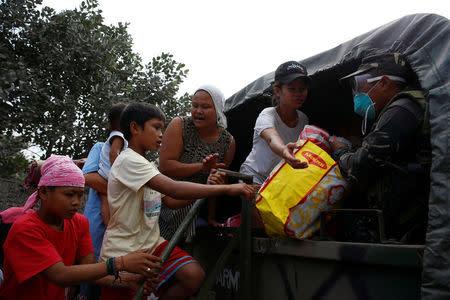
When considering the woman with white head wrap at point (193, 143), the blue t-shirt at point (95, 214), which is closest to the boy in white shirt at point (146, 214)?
the woman with white head wrap at point (193, 143)

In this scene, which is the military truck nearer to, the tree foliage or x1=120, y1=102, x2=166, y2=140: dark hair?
x1=120, y1=102, x2=166, y2=140: dark hair

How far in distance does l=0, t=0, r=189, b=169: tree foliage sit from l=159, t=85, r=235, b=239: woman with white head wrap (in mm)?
4991

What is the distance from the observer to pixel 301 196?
197 cm

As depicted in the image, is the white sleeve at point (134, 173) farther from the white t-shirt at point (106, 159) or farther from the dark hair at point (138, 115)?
the white t-shirt at point (106, 159)

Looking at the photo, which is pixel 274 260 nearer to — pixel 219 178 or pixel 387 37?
pixel 219 178

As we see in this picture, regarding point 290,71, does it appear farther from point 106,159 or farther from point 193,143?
point 106,159

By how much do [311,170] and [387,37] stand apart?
0.83m

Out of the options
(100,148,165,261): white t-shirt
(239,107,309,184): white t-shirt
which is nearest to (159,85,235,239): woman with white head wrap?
(239,107,309,184): white t-shirt

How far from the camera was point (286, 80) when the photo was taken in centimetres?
273

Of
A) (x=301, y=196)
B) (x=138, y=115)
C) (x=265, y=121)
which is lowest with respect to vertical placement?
(x=301, y=196)

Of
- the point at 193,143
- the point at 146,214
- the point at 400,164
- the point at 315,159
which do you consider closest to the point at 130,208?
the point at 146,214

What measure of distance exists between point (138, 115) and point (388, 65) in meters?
1.61

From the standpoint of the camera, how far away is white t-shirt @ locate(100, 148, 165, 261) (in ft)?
7.20

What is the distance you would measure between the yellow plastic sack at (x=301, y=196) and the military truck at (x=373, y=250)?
3.3 inches
